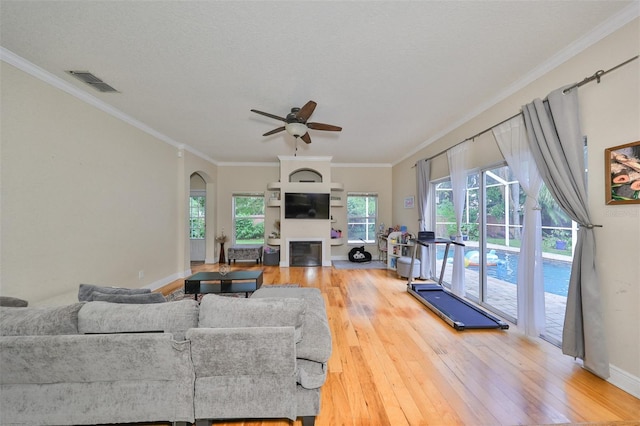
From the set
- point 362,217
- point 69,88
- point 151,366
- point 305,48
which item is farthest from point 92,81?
point 362,217

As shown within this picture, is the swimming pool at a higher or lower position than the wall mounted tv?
lower

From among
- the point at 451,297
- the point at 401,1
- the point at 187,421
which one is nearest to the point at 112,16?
the point at 401,1

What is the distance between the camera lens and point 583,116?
6.98ft

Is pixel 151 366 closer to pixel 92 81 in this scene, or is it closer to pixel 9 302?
pixel 9 302

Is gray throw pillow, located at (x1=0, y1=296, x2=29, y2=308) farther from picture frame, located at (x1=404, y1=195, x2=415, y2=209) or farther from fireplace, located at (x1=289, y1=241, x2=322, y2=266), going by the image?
picture frame, located at (x1=404, y1=195, x2=415, y2=209)

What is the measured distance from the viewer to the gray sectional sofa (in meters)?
1.36

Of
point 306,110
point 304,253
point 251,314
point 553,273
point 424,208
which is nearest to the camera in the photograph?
point 251,314

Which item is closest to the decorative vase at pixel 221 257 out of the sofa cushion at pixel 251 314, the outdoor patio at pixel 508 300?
the sofa cushion at pixel 251 314

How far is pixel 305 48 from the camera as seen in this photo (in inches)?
84.4

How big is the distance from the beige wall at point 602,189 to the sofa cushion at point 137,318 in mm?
3254

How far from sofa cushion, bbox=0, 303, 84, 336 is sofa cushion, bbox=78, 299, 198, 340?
0.06m

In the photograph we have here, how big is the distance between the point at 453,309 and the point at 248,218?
5696mm

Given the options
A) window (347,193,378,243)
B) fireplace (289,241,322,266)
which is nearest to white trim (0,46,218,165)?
fireplace (289,241,322,266)

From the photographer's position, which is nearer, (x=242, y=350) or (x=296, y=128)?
(x=242, y=350)
